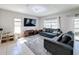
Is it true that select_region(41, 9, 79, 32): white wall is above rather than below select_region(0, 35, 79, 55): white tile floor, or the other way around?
above

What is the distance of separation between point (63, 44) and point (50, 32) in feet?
1.33

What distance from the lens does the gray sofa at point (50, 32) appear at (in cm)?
194

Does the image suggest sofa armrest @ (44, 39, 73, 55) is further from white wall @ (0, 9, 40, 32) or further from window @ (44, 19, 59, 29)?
white wall @ (0, 9, 40, 32)

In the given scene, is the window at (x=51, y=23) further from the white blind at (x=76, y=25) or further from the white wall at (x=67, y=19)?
the white blind at (x=76, y=25)

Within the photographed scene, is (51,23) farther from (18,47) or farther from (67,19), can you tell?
(18,47)

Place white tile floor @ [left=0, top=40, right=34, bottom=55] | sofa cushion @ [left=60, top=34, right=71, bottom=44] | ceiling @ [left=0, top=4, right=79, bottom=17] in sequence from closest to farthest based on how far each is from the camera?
ceiling @ [left=0, top=4, right=79, bottom=17] → white tile floor @ [left=0, top=40, right=34, bottom=55] → sofa cushion @ [left=60, top=34, right=71, bottom=44]

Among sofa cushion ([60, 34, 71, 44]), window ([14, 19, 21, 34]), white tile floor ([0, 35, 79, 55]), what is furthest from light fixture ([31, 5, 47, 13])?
sofa cushion ([60, 34, 71, 44])

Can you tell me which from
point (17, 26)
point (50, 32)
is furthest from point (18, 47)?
point (50, 32)

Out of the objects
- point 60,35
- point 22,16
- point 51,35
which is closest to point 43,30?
point 51,35

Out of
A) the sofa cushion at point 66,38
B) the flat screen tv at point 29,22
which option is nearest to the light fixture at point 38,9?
the flat screen tv at point 29,22

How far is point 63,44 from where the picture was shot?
2.01m

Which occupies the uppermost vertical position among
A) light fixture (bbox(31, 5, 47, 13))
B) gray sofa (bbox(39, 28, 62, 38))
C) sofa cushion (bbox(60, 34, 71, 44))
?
light fixture (bbox(31, 5, 47, 13))

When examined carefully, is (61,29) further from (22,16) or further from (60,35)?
(22,16)

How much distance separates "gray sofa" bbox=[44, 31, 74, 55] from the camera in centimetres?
186
